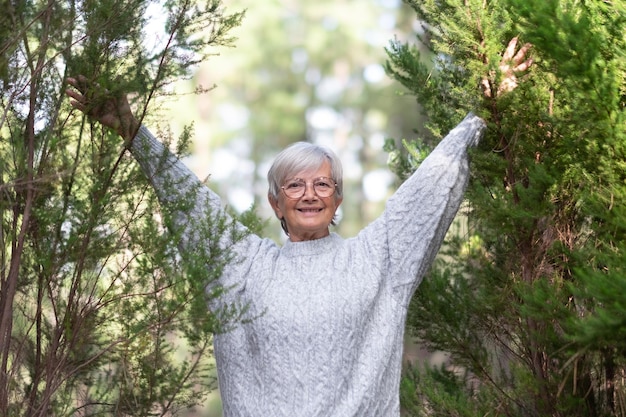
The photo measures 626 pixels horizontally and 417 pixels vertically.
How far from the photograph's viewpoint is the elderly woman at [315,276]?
11.2 ft

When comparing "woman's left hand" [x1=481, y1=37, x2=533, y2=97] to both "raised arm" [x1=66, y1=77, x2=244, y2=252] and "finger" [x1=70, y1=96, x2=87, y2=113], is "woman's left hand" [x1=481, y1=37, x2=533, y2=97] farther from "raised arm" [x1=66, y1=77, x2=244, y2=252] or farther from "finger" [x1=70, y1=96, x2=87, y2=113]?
"finger" [x1=70, y1=96, x2=87, y2=113]

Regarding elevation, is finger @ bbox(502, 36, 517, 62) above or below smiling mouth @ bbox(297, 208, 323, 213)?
above

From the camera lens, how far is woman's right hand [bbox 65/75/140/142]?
11.6 ft

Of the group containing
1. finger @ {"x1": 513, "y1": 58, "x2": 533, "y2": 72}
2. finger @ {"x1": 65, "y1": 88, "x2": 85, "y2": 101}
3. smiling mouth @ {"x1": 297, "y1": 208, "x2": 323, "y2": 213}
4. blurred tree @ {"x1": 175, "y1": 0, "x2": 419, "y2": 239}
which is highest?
blurred tree @ {"x1": 175, "y1": 0, "x2": 419, "y2": 239}

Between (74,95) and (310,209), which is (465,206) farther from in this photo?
(74,95)

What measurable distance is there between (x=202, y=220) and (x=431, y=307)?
166 centimetres

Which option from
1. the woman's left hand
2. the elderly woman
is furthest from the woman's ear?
the woman's left hand

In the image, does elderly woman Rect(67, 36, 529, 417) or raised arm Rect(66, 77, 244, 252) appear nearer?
elderly woman Rect(67, 36, 529, 417)

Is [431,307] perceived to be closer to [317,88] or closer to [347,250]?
[347,250]

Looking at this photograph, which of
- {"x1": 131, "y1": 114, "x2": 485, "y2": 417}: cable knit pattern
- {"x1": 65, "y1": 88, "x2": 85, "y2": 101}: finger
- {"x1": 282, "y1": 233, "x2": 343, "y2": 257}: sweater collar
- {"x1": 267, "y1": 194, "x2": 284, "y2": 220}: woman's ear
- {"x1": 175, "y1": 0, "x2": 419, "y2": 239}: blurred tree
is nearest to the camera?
{"x1": 131, "y1": 114, "x2": 485, "y2": 417}: cable knit pattern

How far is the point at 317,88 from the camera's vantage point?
1750 cm

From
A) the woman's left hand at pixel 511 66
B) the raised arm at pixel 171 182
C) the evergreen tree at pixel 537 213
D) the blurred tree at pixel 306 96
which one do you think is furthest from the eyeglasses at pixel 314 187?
the blurred tree at pixel 306 96

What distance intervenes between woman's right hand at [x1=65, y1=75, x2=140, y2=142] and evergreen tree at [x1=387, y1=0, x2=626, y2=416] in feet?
4.24

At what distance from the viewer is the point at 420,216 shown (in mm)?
3473
